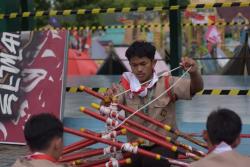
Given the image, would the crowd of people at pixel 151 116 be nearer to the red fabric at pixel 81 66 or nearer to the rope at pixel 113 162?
the rope at pixel 113 162

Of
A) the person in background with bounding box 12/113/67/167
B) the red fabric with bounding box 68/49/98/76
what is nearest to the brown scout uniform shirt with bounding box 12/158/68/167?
the person in background with bounding box 12/113/67/167

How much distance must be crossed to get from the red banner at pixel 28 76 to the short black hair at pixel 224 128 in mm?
3946

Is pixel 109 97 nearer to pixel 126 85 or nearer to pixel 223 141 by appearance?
pixel 126 85

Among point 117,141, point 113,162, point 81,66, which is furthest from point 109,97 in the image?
point 81,66

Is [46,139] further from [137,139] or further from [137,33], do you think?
[137,33]

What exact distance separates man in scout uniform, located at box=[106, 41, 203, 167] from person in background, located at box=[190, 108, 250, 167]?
1.20 m

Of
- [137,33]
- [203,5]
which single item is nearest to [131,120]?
[203,5]

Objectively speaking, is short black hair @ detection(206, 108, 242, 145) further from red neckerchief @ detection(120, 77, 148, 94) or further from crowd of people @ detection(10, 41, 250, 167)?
red neckerchief @ detection(120, 77, 148, 94)

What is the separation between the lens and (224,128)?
3.05 metres

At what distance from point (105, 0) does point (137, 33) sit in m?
2.48

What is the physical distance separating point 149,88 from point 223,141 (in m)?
1.45

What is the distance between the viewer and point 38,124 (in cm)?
321

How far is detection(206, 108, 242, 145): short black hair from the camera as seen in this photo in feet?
10.00

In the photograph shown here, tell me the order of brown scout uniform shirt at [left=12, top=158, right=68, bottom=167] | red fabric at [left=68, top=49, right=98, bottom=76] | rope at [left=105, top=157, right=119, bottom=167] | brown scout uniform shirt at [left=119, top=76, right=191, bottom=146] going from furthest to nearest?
red fabric at [left=68, top=49, right=98, bottom=76], brown scout uniform shirt at [left=119, top=76, right=191, bottom=146], rope at [left=105, top=157, right=119, bottom=167], brown scout uniform shirt at [left=12, top=158, right=68, bottom=167]
